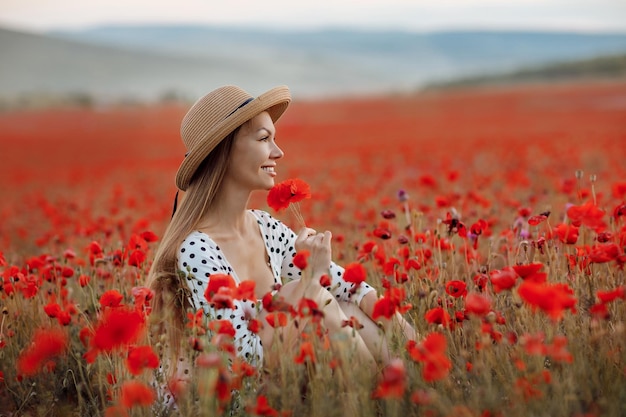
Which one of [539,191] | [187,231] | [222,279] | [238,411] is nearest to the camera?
[222,279]

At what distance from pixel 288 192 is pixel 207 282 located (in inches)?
17.2

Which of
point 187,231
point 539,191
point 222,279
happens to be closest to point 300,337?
point 222,279

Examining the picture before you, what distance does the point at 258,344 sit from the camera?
256cm

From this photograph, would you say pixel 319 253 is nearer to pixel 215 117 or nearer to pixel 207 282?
pixel 207 282

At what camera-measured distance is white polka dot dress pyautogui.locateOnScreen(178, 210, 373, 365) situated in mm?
2553

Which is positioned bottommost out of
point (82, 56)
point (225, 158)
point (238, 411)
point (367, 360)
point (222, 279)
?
point (238, 411)

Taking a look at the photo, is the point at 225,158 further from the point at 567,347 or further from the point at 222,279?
the point at 567,347

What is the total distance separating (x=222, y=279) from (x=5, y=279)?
1601 mm

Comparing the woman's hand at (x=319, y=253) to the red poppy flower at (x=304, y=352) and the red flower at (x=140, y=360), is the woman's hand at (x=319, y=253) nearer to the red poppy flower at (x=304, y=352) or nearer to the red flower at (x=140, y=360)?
the red poppy flower at (x=304, y=352)

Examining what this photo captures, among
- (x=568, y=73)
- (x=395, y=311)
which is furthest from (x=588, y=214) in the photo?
(x=568, y=73)

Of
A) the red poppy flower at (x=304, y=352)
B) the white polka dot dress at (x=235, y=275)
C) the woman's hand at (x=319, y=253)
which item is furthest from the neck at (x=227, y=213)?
the red poppy flower at (x=304, y=352)

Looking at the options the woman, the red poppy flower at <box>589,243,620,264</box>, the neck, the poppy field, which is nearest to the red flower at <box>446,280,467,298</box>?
the poppy field

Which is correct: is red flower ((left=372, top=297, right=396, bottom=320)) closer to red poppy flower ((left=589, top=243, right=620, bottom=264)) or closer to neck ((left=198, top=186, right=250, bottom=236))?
red poppy flower ((left=589, top=243, right=620, bottom=264))

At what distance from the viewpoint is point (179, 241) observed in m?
2.87
